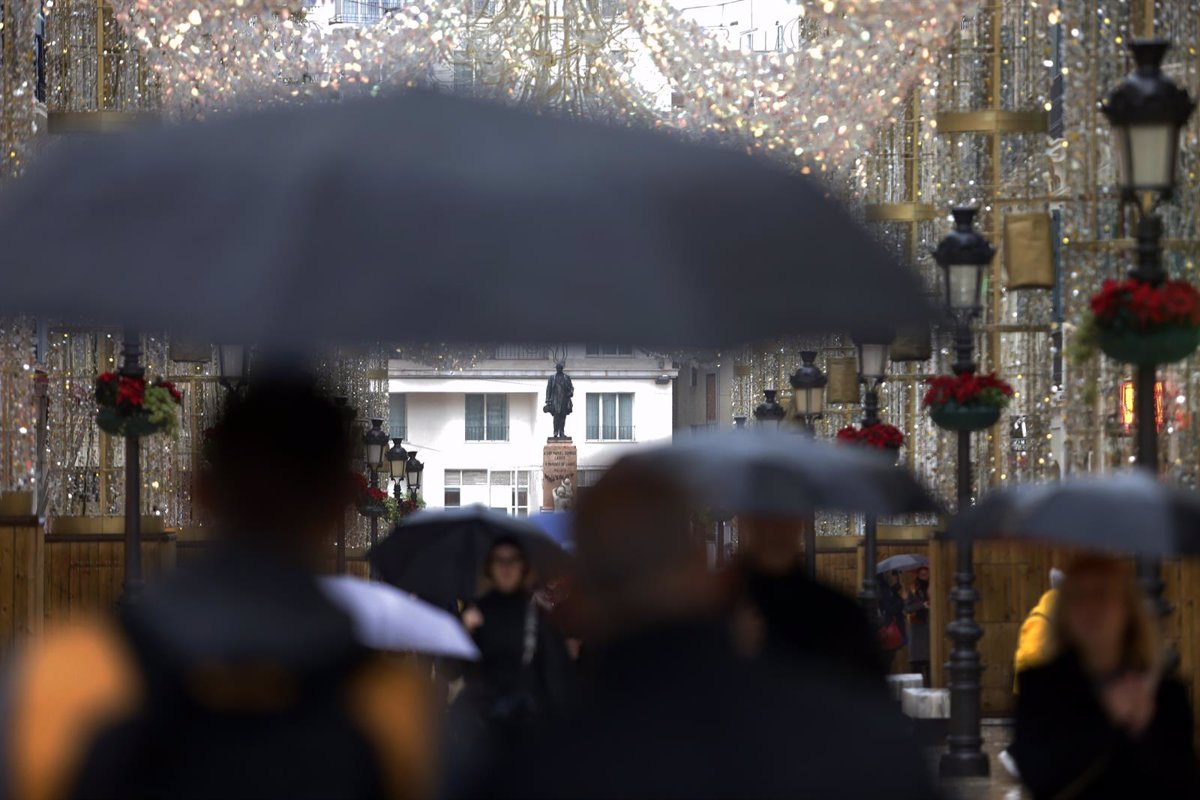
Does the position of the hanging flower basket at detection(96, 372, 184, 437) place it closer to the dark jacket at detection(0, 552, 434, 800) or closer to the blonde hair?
the blonde hair

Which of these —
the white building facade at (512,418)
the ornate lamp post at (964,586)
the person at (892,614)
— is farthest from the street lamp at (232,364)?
the white building facade at (512,418)

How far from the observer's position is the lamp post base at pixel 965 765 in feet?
59.6

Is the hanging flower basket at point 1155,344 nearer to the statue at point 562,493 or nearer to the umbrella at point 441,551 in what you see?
the umbrella at point 441,551

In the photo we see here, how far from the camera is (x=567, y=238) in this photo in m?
4.53

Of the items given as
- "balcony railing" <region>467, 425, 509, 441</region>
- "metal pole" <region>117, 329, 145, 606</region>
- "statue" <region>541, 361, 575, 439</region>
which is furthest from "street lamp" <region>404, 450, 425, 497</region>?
"balcony railing" <region>467, 425, 509, 441</region>

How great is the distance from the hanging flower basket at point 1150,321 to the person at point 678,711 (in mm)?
9240

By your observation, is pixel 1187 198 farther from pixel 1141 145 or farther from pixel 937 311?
pixel 937 311

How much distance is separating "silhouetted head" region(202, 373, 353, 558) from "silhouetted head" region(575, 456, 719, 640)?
455mm

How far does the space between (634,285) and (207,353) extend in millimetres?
22557

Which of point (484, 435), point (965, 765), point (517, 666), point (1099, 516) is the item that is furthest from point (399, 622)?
point (484, 435)

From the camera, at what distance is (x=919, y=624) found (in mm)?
30422

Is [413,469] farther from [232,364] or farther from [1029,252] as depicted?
[1029,252]

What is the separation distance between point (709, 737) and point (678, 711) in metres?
0.06

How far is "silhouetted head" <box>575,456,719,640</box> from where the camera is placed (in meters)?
3.65
